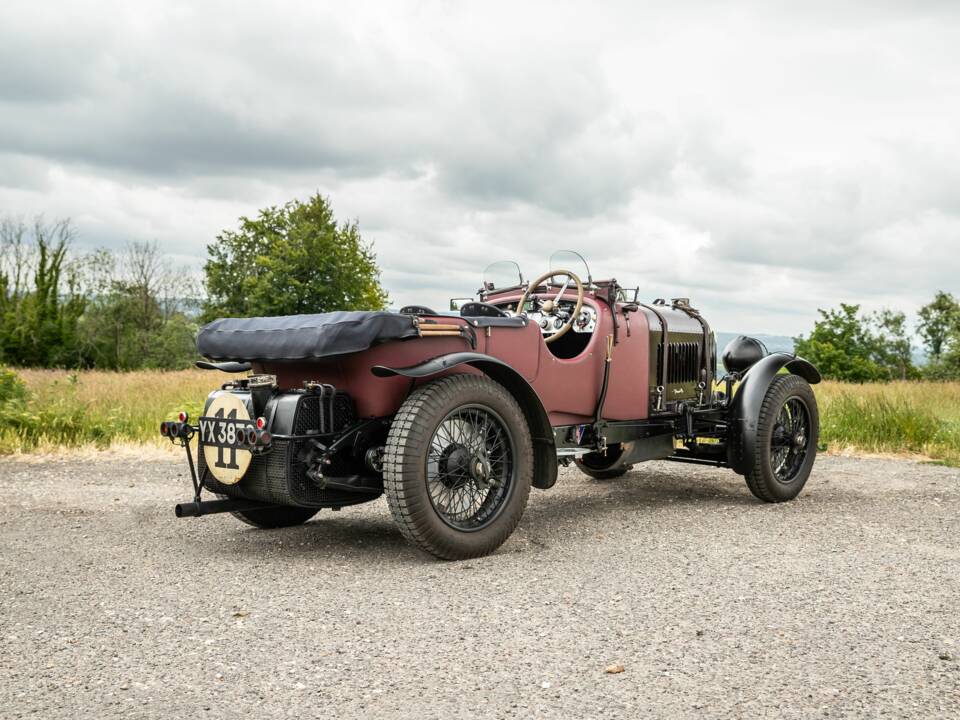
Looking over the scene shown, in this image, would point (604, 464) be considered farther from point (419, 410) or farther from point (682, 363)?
point (419, 410)

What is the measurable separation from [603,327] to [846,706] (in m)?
3.26

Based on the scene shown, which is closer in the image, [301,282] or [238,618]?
[238,618]

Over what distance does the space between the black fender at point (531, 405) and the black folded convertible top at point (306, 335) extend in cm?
35

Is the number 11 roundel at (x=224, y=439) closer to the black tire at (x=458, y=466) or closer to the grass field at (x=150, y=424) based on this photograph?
the black tire at (x=458, y=466)

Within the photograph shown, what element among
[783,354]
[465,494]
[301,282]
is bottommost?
[465,494]

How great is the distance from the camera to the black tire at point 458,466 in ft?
13.9

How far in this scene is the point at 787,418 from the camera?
22.8ft

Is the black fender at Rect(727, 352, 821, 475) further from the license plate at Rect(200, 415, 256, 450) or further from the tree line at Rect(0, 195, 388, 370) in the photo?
the tree line at Rect(0, 195, 388, 370)

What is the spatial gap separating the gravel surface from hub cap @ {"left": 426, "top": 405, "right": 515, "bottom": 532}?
276 millimetres

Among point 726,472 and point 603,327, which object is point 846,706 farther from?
point 726,472

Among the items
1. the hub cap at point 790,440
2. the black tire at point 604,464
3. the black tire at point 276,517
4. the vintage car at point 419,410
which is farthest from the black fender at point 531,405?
the hub cap at point 790,440

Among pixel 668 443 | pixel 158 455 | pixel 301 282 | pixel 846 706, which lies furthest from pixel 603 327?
pixel 301 282

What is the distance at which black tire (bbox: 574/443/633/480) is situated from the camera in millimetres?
6168

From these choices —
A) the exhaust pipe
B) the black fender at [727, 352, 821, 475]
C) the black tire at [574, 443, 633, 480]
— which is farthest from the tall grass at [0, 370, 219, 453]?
the black fender at [727, 352, 821, 475]
